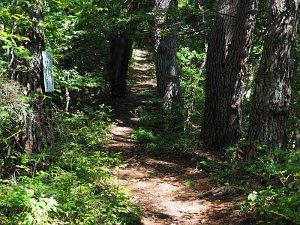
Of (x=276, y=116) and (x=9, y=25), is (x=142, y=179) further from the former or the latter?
(x=9, y=25)

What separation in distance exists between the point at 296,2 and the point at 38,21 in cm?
411

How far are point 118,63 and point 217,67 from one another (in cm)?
770

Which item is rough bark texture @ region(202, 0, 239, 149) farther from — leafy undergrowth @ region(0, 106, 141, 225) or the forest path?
leafy undergrowth @ region(0, 106, 141, 225)

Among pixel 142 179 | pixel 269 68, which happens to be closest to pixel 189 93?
pixel 142 179

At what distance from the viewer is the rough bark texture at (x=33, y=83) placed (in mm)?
5746

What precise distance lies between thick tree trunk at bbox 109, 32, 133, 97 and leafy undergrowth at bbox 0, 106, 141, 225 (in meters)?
8.77

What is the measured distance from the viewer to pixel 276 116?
6.59m

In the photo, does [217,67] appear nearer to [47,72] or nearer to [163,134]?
Result: [163,134]

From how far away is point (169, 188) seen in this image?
768 cm

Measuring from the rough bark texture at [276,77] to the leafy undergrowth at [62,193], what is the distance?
8.63 feet

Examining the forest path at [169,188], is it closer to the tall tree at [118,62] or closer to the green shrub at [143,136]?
the green shrub at [143,136]

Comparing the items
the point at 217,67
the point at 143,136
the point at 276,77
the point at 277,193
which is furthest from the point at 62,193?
the point at 143,136

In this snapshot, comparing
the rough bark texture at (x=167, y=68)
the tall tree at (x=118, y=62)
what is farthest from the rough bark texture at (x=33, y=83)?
the tall tree at (x=118, y=62)

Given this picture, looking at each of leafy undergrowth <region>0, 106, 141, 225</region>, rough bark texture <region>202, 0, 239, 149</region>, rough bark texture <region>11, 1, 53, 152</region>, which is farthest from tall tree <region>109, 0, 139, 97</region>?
rough bark texture <region>11, 1, 53, 152</region>
